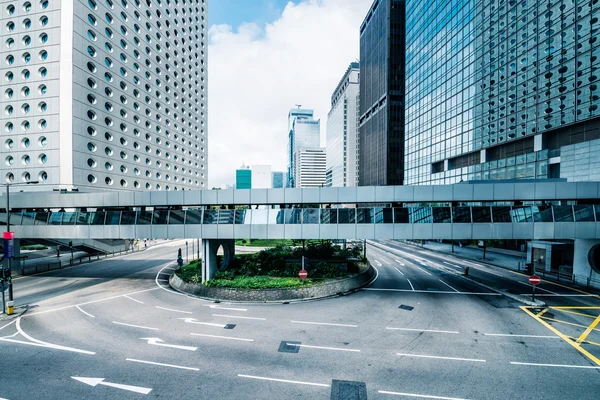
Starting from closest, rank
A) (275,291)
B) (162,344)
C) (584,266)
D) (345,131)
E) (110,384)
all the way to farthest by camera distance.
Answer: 1. (110,384)
2. (162,344)
3. (275,291)
4. (584,266)
5. (345,131)

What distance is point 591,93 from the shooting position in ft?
115

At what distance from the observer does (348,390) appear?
34.0ft

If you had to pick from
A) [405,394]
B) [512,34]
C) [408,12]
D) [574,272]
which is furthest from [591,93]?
[408,12]

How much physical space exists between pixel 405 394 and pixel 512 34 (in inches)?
2393

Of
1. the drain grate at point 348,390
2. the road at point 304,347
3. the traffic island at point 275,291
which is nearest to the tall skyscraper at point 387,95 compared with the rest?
the road at point 304,347

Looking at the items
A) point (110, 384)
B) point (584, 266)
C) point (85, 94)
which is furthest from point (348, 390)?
point (85, 94)

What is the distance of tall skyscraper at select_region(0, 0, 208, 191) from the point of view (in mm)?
32156

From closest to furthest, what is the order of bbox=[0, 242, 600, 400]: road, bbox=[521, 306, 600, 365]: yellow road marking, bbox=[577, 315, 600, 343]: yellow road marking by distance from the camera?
bbox=[0, 242, 600, 400]: road < bbox=[521, 306, 600, 365]: yellow road marking < bbox=[577, 315, 600, 343]: yellow road marking

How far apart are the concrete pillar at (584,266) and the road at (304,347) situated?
2.93 meters

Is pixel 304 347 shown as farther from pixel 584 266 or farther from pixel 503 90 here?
pixel 503 90

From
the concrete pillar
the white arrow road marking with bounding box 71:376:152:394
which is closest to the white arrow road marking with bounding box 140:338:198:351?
the white arrow road marking with bounding box 71:376:152:394

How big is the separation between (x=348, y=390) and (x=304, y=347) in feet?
12.6

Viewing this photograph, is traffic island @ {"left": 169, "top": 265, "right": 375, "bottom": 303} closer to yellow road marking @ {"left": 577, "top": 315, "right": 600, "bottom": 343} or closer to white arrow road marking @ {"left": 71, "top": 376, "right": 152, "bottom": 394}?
A: white arrow road marking @ {"left": 71, "top": 376, "right": 152, "bottom": 394}

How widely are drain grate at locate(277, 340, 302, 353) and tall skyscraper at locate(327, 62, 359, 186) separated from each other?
128055 millimetres
